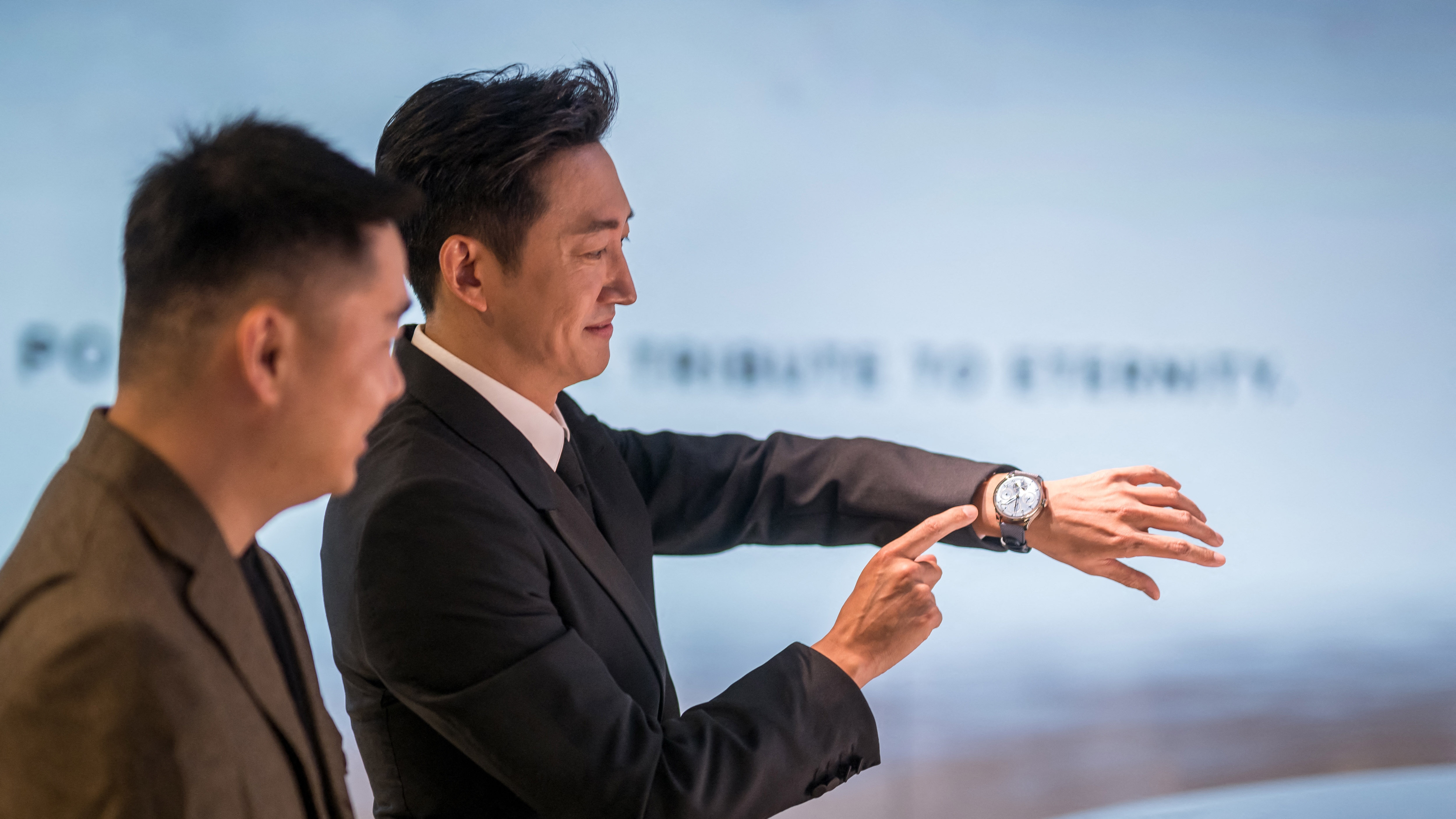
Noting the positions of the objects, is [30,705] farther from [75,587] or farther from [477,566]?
[477,566]

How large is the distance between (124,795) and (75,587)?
0.36 feet

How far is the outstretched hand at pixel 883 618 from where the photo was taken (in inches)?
43.3

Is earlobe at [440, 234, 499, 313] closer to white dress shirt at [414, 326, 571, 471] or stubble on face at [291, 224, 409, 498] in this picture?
white dress shirt at [414, 326, 571, 471]

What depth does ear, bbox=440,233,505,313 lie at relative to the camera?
1.15 m

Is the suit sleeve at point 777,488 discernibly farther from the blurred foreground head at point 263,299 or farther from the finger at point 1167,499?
the blurred foreground head at point 263,299

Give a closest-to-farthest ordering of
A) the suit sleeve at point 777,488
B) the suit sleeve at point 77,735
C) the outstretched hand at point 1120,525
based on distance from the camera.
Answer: the suit sleeve at point 77,735 → the outstretched hand at point 1120,525 → the suit sleeve at point 777,488

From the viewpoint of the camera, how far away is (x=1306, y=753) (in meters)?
2.84

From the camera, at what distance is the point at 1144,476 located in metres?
1.38

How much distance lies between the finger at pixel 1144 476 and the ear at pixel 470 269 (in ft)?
2.59

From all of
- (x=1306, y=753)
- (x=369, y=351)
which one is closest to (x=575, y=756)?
(x=369, y=351)

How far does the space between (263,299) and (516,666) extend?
15.9 inches

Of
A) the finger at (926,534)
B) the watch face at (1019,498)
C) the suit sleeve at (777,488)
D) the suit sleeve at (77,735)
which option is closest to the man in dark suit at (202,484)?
the suit sleeve at (77,735)

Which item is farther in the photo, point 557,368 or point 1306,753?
point 1306,753

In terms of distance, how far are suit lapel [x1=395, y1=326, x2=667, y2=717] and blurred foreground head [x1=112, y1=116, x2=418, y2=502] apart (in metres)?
0.36
